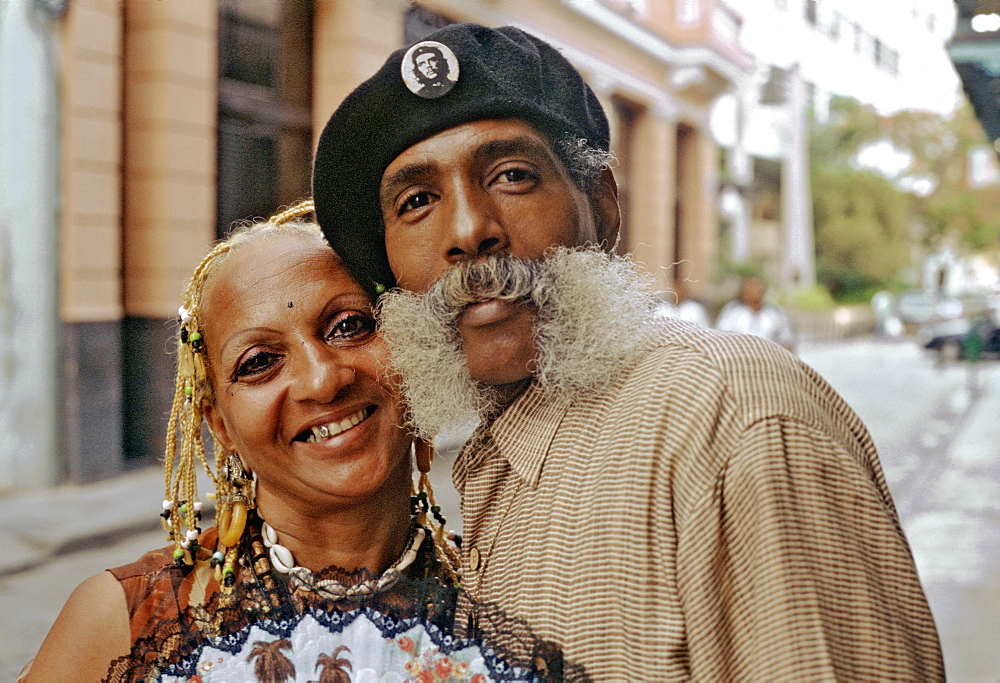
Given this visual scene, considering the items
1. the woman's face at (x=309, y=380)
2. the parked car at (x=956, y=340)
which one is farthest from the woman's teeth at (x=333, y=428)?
the parked car at (x=956, y=340)

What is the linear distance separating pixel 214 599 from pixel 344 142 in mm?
846

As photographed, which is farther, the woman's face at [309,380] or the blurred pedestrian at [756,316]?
the blurred pedestrian at [756,316]

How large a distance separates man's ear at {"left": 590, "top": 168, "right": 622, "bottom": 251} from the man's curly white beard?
4.0 inches

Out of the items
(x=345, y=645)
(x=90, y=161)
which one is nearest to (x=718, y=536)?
(x=345, y=645)

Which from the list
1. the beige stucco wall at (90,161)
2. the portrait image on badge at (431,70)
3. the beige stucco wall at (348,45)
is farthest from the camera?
the beige stucco wall at (90,161)

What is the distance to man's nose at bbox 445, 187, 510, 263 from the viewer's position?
53.9 inches

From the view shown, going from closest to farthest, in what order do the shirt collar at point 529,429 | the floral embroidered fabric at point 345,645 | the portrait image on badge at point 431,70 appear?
the floral embroidered fabric at point 345,645, the shirt collar at point 529,429, the portrait image on badge at point 431,70

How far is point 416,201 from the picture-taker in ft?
4.80

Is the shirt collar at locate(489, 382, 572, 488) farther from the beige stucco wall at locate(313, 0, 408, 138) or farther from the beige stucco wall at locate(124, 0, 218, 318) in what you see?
the beige stucco wall at locate(124, 0, 218, 318)

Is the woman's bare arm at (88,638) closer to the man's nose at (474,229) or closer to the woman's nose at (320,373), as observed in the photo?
the woman's nose at (320,373)

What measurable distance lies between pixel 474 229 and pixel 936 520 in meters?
7.04

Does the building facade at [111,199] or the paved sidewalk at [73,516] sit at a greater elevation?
the building facade at [111,199]

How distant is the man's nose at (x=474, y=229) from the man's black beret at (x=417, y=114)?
125 millimetres

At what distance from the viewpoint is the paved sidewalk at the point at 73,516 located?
476 cm
